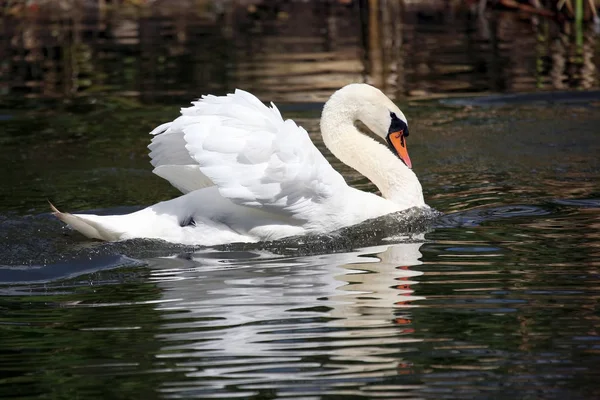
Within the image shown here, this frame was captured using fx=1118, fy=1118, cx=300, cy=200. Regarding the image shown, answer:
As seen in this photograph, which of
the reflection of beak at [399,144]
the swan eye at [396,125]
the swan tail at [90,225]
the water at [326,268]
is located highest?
the swan eye at [396,125]

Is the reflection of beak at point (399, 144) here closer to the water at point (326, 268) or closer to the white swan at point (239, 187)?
the white swan at point (239, 187)

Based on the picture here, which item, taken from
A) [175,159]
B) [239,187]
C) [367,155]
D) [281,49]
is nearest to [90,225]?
[175,159]

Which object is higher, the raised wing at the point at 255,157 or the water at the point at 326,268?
the raised wing at the point at 255,157

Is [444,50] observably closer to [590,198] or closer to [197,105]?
[590,198]

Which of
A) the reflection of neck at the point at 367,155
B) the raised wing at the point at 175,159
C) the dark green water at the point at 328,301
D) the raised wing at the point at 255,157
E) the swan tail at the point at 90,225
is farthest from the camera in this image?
the reflection of neck at the point at 367,155

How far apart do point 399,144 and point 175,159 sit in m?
1.80

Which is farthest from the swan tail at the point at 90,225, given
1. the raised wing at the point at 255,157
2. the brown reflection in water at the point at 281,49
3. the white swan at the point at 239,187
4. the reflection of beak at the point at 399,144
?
the brown reflection in water at the point at 281,49

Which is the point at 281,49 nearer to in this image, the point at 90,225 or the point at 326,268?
the point at 90,225

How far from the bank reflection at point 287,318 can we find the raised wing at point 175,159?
2.36 ft

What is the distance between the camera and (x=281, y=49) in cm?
1842

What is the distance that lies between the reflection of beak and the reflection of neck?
0.09 meters

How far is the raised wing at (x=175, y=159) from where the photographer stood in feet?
24.2

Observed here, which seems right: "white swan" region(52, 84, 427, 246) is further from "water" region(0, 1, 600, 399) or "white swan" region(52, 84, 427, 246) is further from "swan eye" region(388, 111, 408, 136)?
"swan eye" region(388, 111, 408, 136)

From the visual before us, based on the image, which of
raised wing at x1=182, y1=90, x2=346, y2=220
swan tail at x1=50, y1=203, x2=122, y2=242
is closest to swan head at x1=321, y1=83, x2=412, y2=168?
raised wing at x1=182, y1=90, x2=346, y2=220
